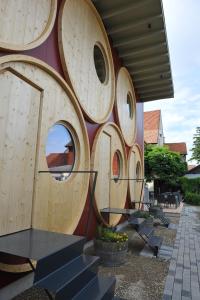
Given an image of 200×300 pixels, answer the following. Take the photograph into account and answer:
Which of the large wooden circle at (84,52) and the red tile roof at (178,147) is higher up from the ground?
the red tile roof at (178,147)

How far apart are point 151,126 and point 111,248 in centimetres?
2258

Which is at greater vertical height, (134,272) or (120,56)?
(120,56)

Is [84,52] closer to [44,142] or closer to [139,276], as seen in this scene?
[44,142]

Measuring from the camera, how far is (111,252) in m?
3.95

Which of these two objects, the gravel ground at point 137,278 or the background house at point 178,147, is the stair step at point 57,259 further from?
the background house at point 178,147

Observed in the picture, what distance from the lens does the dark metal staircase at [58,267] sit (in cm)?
191

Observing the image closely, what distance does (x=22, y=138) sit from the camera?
290 cm

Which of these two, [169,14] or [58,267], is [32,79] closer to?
[58,267]

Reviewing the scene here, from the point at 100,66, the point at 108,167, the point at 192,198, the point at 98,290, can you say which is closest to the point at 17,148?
the point at 98,290

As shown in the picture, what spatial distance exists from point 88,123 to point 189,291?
334 centimetres

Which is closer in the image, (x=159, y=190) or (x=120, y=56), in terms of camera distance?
(x=120, y=56)

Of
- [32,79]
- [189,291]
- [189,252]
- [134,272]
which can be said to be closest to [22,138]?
[32,79]

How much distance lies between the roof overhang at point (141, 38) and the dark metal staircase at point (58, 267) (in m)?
5.30

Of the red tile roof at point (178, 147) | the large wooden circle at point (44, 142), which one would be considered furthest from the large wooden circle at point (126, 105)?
the red tile roof at point (178, 147)
